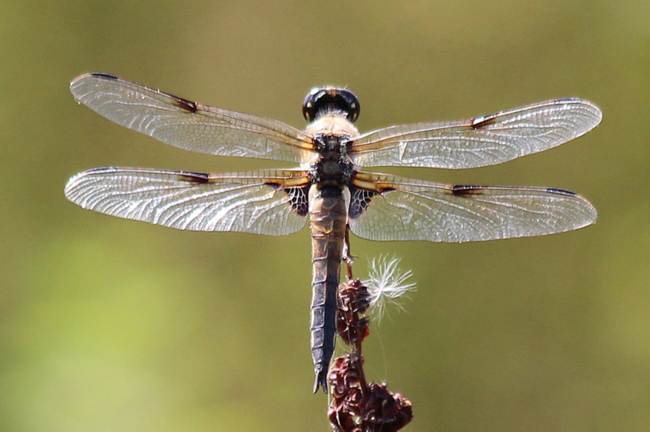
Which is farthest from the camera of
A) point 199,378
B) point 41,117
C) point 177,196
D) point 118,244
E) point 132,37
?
point 132,37

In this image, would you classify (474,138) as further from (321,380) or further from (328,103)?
(321,380)

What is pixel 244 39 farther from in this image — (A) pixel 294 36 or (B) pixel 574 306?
(B) pixel 574 306

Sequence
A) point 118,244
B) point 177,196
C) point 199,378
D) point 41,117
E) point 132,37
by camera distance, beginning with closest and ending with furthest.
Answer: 1. point 177,196
2. point 199,378
3. point 118,244
4. point 41,117
5. point 132,37

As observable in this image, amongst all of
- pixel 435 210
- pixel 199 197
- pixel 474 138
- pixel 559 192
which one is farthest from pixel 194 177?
pixel 559 192

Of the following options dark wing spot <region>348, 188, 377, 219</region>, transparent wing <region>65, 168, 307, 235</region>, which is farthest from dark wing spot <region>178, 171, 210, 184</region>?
dark wing spot <region>348, 188, 377, 219</region>

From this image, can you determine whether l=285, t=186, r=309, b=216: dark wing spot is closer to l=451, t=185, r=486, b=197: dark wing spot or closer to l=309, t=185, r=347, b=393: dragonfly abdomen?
l=309, t=185, r=347, b=393: dragonfly abdomen

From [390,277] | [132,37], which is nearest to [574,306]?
[390,277]

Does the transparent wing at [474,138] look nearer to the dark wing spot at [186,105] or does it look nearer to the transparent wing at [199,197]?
the transparent wing at [199,197]
